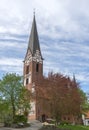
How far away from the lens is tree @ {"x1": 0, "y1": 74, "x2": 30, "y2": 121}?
178 ft

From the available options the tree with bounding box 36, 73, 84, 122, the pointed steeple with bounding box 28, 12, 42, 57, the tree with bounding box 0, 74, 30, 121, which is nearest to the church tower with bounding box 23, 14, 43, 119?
the pointed steeple with bounding box 28, 12, 42, 57

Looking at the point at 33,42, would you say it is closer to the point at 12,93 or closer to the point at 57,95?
the point at 12,93

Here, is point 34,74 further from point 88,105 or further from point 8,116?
point 8,116

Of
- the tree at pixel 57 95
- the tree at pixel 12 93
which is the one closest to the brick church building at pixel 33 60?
the tree at pixel 12 93

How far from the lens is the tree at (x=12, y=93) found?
178 feet

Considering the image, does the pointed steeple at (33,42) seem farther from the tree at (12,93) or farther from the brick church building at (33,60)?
the tree at (12,93)

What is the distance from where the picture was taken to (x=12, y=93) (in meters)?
54.4

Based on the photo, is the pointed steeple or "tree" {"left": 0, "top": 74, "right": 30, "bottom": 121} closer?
"tree" {"left": 0, "top": 74, "right": 30, "bottom": 121}

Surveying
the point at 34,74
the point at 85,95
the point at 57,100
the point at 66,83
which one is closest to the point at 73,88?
the point at 66,83

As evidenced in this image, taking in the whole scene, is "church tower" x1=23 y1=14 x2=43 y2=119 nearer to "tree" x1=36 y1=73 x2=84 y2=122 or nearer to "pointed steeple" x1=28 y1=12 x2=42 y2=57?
"pointed steeple" x1=28 y1=12 x2=42 y2=57

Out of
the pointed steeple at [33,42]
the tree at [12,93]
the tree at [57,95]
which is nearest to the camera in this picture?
the tree at [57,95]

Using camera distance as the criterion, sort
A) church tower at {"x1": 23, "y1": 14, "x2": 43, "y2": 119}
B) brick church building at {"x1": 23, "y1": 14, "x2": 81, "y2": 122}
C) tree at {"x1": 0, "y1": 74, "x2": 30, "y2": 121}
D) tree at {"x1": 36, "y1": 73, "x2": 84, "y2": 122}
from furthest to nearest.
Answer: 1. church tower at {"x1": 23, "y1": 14, "x2": 43, "y2": 119}
2. brick church building at {"x1": 23, "y1": 14, "x2": 81, "y2": 122}
3. tree at {"x1": 0, "y1": 74, "x2": 30, "y2": 121}
4. tree at {"x1": 36, "y1": 73, "x2": 84, "y2": 122}

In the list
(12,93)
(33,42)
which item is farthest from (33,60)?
(12,93)

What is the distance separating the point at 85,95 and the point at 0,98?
2784cm
